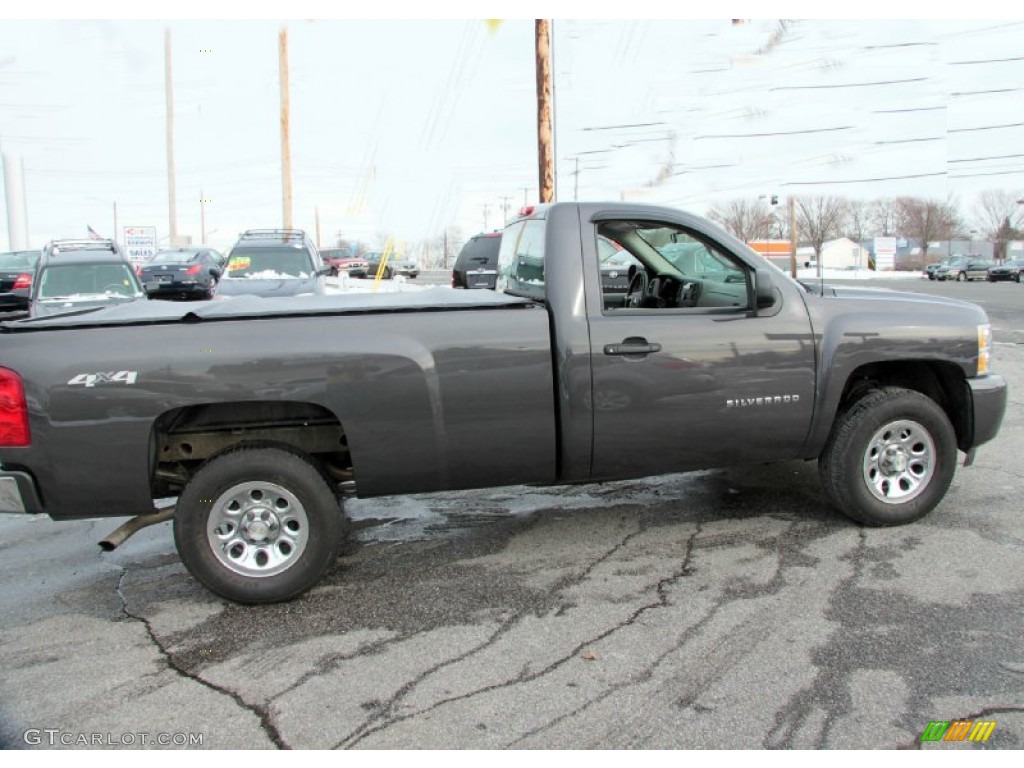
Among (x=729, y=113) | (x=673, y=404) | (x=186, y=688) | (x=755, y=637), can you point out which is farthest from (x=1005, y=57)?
(x=186, y=688)

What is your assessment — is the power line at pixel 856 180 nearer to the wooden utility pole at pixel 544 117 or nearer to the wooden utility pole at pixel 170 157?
the wooden utility pole at pixel 544 117

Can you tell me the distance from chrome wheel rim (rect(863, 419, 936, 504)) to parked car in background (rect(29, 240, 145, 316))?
12200 millimetres

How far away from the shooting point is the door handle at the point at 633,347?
4137mm

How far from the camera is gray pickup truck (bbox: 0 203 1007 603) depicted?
12.1ft

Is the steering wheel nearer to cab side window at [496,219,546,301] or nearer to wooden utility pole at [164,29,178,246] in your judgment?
cab side window at [496,219,546,301]

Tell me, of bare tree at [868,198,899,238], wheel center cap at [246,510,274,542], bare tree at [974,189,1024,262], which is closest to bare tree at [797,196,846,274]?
wheel center cap at [246,510,274,542]

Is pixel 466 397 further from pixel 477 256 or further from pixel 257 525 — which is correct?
pixel 477 256

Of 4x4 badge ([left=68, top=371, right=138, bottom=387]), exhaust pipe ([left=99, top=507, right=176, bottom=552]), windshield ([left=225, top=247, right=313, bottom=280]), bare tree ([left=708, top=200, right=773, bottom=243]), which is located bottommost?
exhaust pipe ([left=99, top=507, right=176, bottom=552])

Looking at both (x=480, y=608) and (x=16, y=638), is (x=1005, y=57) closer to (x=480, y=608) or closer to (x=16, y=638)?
(x=480, y=608)

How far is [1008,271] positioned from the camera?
41.9m

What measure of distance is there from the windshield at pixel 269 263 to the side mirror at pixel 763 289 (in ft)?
37.2

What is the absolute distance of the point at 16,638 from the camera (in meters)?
3.67

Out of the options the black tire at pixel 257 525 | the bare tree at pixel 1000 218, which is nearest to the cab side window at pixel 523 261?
the black tire at pixel 257 525

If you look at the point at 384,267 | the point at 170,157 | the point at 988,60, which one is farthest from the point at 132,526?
the point at 170,157
